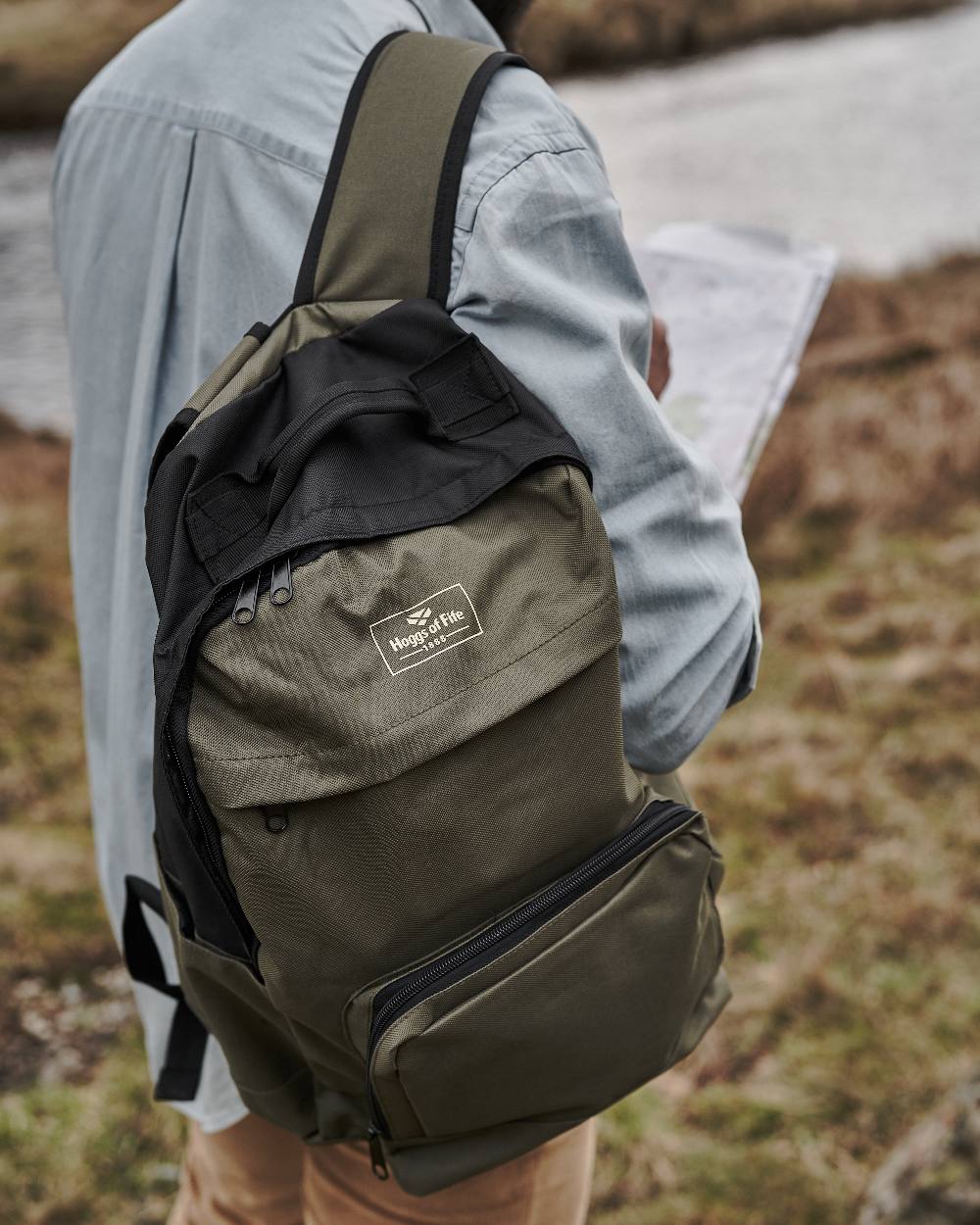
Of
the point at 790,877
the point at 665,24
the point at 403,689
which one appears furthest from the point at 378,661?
the point at 665,24

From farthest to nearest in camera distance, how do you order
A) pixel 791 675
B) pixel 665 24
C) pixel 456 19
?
pixel 665 24
pixel 791 675
pixel 456 19

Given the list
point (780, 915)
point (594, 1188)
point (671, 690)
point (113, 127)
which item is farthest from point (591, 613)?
point (780, 915)

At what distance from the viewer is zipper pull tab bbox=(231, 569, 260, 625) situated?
794 mm

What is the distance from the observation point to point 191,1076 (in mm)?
1183

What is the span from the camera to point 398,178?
0.89 metres

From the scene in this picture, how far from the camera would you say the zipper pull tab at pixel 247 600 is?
0.79 metres

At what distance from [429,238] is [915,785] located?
94.6 inches

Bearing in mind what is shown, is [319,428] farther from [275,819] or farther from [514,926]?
[514,926]

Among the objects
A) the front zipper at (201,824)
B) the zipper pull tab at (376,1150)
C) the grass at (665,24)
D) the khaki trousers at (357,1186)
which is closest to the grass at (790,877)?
the khaki trousers at (357,1186)

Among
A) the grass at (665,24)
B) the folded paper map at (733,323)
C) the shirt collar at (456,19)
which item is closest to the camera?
the shirt collar at (456,19)

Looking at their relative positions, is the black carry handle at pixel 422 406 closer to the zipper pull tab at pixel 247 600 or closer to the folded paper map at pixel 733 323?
the zipper pull tab at pixel 247 600

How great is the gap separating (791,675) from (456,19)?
2536 millimetres

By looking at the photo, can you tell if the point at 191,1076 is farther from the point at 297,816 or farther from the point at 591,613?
the point at 591,613

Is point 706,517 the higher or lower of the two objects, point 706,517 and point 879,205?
the higher
